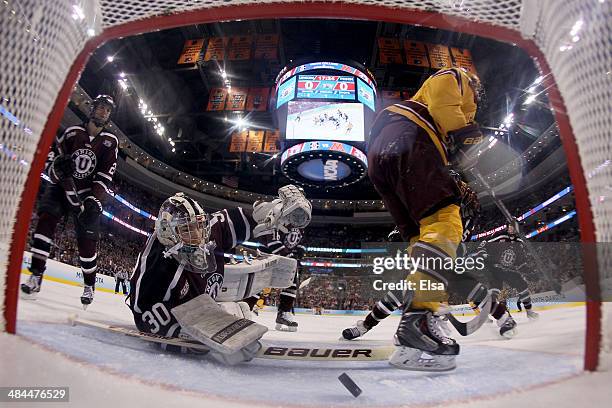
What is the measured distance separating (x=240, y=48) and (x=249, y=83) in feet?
3.96

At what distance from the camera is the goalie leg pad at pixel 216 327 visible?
825mm

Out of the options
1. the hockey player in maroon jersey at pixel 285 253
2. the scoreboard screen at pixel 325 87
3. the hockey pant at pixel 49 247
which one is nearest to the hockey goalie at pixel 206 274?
the hockey player in maroon jersey at pixel 285 253

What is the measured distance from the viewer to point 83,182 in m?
2.02

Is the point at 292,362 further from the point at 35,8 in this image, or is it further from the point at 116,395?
the point at 35,8

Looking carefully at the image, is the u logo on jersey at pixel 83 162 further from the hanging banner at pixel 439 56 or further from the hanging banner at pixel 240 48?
the hanging banner at pixel 439 56

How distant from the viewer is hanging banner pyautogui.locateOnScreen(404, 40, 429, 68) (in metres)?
5.29

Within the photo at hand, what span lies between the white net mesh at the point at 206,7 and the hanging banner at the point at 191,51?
Result: 484cm

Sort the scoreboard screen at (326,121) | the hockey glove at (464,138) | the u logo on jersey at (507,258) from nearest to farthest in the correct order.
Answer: the hockey glove at (464,138) → the u logo on jersey at (507,258) → the scoreboard screen at (326,121)

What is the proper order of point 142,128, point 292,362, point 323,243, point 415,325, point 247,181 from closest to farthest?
point 415,325 < point 292,362 < point 323,243 < point 142,128 < point 247,181

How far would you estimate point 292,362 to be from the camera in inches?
37.6

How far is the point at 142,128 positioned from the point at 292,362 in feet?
24.8

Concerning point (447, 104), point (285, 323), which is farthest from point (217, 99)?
point (447, 104)

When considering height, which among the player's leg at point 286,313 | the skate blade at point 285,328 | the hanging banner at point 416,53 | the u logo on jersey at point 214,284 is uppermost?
the hanging banner at point 416,53

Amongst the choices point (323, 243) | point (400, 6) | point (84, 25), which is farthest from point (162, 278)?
point (323, 243)
